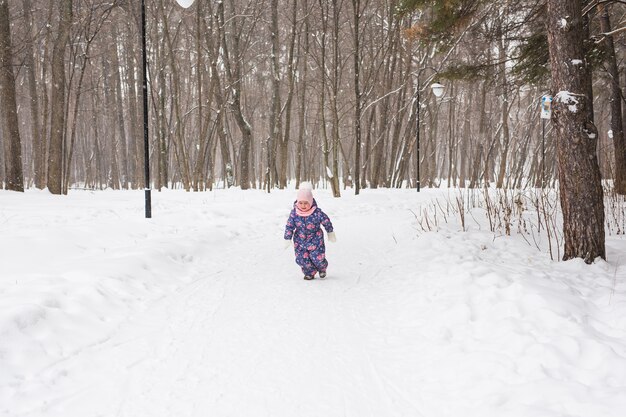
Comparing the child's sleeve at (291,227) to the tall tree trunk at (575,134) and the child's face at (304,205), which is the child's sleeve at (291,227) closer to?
the child's face at (304,205)

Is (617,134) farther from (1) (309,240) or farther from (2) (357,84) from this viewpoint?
(1) (309,240)

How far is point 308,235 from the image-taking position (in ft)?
18.8

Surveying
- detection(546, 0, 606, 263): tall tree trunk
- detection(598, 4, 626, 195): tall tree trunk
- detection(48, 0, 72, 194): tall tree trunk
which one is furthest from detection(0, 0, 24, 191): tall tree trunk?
detection(598, 4, 626, 195): tall tree trunk

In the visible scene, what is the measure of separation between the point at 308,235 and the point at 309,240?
0.25ft

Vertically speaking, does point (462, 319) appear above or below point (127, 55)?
below

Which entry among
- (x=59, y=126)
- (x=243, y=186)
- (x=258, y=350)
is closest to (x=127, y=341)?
(x=258, y=350)

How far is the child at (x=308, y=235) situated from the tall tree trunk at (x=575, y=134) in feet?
10.8

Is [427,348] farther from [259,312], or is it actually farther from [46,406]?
[46,406]

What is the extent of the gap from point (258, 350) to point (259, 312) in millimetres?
915

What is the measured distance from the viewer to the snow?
250cm

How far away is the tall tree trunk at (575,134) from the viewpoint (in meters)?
4.99

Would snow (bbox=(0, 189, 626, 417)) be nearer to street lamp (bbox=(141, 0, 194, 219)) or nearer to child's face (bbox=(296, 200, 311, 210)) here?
child's face (bbox=(296, 200, 311, 210))

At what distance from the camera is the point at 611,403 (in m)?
2.21

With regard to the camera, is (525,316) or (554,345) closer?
(554,345)
